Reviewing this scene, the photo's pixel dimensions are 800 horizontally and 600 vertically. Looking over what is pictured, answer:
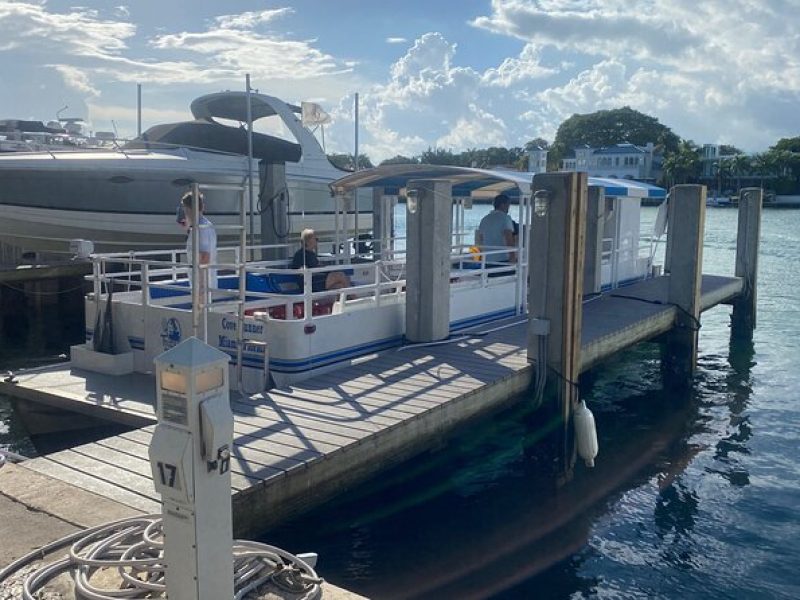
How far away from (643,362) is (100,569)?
1354 centimetres

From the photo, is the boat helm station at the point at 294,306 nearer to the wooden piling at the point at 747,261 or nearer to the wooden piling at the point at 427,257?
the wooden piling at the point at 427,257

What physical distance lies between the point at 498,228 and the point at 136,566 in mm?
11102

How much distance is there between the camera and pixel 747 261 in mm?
19250

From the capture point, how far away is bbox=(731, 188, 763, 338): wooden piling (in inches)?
749

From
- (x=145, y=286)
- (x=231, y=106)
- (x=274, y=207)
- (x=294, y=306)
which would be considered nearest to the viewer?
(x=145, y=286)

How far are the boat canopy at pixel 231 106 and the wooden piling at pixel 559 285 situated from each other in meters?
13.2

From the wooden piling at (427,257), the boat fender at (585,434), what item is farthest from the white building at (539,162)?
the boat fender at (585,434)

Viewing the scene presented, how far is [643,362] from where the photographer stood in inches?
644

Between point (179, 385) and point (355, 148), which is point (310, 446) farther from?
point (355, 148)

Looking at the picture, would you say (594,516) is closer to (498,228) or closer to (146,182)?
(498,228)

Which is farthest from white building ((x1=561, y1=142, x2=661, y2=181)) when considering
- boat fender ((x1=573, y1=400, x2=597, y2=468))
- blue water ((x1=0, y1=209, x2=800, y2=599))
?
boat fender ((x1=573, y1=400, x2=597, y2=468))

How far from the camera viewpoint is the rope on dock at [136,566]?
4230mm

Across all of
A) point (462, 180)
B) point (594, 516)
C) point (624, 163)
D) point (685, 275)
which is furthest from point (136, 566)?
point (624, 163)

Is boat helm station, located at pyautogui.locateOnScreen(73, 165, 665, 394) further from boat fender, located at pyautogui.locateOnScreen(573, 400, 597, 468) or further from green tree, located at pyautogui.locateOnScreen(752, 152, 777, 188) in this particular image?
green tree, located at pyautogui.locateOnScreen(752, 152, 777, 188)
